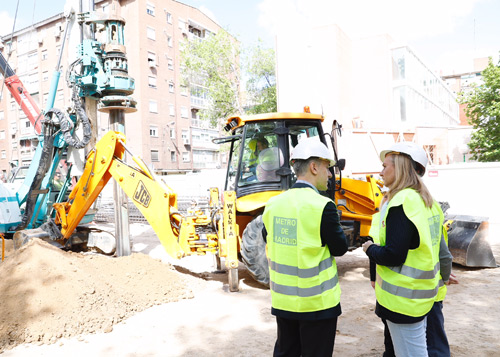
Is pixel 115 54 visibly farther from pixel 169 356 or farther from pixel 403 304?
pixel 403 304

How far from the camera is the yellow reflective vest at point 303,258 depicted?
2.25 meters

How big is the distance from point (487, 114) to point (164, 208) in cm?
1739

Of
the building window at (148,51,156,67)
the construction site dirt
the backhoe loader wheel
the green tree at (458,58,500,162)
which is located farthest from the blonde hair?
the building window at (148,51,156,67)

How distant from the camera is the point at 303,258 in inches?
89.5

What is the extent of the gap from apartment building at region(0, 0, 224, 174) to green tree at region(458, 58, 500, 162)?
20.9m

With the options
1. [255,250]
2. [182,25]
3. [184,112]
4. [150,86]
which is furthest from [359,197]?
[182,25]

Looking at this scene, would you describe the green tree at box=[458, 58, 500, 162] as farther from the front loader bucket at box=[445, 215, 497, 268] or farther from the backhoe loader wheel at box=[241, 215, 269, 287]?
the backhoe loader wheel at box=[241, 215, 269, 287]

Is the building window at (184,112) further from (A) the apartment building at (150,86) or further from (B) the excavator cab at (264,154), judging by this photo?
(B) the excavator cab at (264,154)

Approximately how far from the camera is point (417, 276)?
90.0 inches

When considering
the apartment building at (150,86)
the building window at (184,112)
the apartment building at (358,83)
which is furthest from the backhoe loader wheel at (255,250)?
the building window at (184,112)

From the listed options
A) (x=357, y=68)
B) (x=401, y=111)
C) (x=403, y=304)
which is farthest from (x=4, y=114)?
(x=403, y=304)

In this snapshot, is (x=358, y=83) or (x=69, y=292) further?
(x=358, y=83)

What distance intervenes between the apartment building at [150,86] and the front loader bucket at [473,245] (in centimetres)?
2790

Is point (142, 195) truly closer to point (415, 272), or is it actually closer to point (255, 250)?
point (255, 250)
